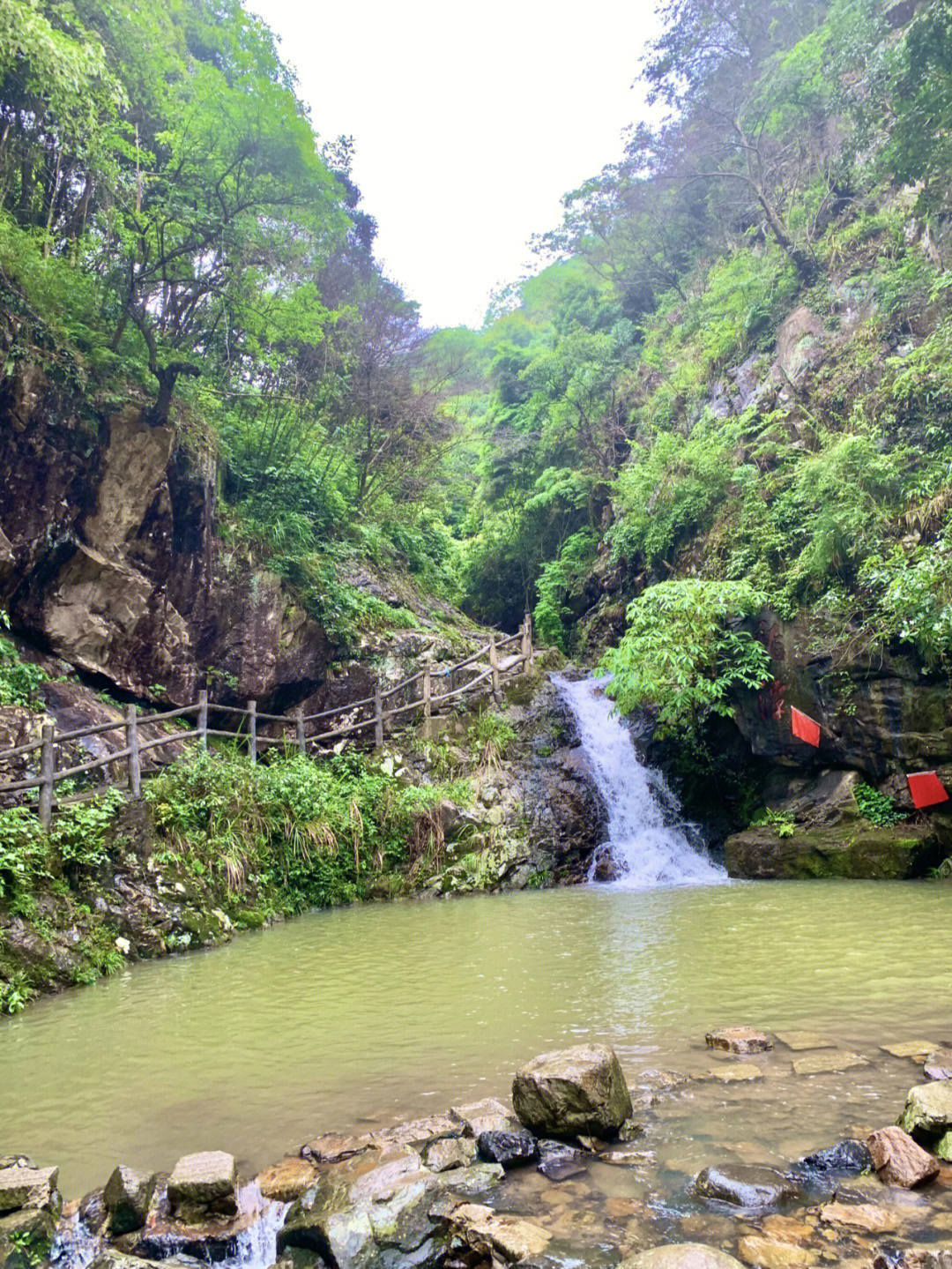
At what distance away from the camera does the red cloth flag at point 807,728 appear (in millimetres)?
11016

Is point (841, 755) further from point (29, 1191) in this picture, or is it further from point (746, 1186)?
point (29, 1191)

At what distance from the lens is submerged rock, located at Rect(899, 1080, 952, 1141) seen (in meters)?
2.91

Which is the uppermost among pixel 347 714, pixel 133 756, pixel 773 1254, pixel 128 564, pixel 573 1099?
→ pixel 128 564

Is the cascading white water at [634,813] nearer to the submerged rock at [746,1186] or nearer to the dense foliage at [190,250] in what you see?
the dense foliage at [190,250]

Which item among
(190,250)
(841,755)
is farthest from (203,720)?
(841,755)

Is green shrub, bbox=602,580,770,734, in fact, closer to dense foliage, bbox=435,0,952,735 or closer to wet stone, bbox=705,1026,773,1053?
dense foliage, bbox=435,0,952,735

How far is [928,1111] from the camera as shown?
2.96 m

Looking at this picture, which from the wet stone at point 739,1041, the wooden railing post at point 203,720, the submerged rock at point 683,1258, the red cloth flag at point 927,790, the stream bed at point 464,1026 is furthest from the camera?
the wooden railing post at point 203,720

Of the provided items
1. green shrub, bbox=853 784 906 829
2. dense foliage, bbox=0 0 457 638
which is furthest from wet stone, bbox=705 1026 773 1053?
dense foliage, bbox=0 0 457 638

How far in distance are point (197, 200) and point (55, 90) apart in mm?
2280

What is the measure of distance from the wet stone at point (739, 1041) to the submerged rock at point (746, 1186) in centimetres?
130

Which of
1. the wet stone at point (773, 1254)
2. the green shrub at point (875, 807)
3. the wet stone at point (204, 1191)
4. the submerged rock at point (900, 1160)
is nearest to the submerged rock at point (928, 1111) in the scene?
the submerged rock at point (900, 1160)

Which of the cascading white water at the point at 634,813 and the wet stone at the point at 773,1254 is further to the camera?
the cascading white water at the point at 634,813

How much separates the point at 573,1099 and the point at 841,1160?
1.05m
